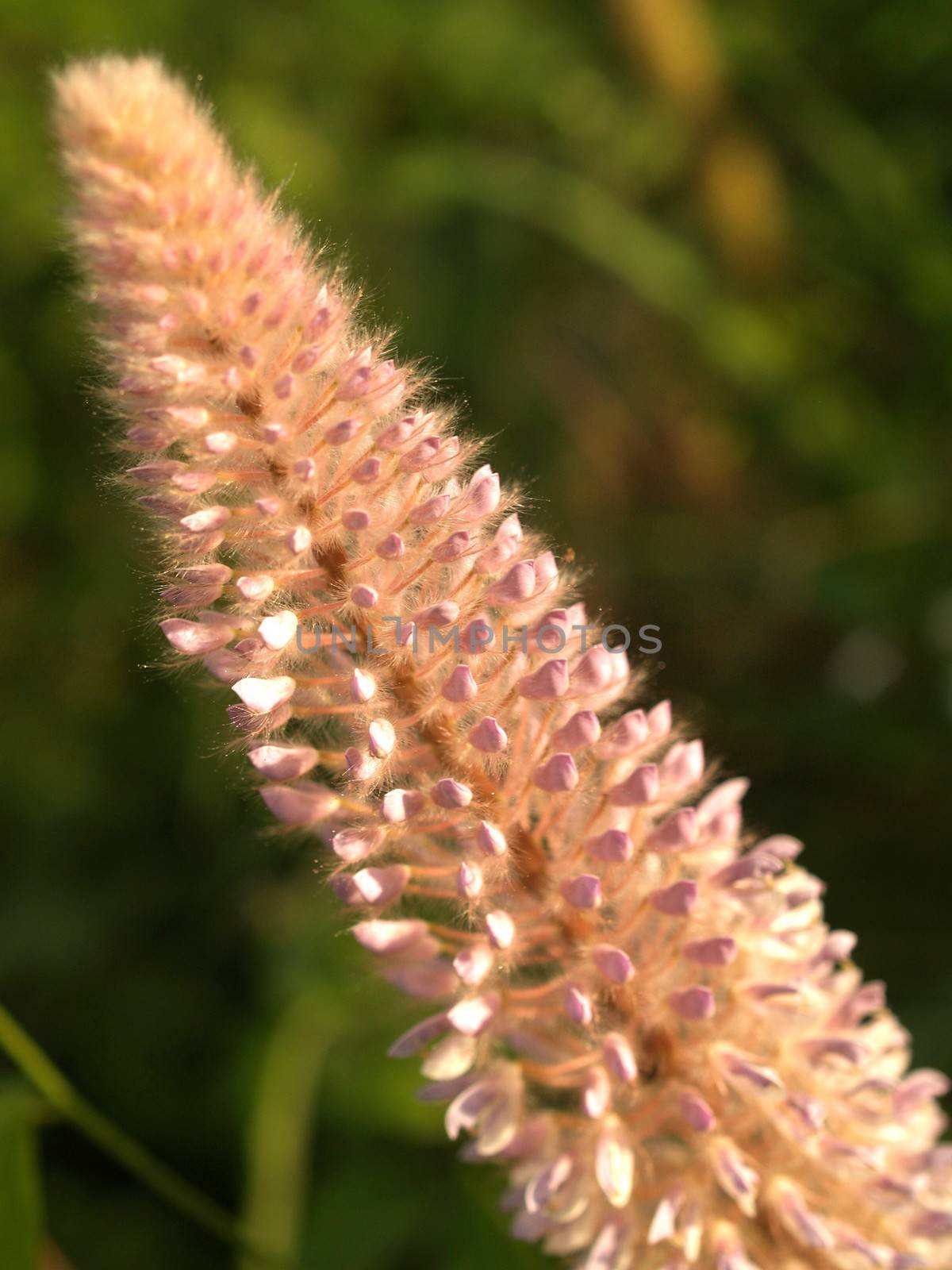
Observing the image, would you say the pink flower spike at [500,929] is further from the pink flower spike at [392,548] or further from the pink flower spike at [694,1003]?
the pink flower spike at [392,548]

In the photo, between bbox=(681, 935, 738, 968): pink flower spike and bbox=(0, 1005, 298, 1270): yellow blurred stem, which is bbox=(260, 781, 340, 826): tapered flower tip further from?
bbox=(0, 1005, 298, 1270): yellow blurred stem

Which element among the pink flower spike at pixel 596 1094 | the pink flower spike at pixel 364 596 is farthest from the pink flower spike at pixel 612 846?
the pink flower spike at pixel 364 596

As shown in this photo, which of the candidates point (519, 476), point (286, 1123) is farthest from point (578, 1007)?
point (519, 476)

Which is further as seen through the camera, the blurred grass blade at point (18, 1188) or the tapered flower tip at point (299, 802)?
the blurred grass blade at point (18, 1188)

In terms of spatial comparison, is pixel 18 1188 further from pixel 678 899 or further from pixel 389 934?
pixel 678 899

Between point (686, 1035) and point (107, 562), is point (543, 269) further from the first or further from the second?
point (686, 1035)

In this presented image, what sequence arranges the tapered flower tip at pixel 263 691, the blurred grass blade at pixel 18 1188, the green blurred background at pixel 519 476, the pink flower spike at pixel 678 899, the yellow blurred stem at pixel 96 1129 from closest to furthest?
the tapered flower tip at pixel 263 691 < the pink flower spike at pixel 678 899 < the blurred grass blade at pixel 18 1188 < the yellow blurred stem at pixel 96 1129 < the green blurred background at pixel 519 476
